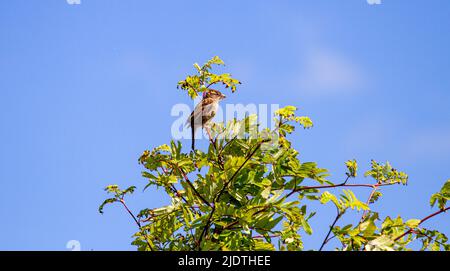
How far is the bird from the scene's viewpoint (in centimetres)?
646

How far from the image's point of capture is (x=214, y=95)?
6719mm

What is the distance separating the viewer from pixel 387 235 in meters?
5.07

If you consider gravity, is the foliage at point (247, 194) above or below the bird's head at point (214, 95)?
below

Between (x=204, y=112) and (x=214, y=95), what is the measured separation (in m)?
0.37

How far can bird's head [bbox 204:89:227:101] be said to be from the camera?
21.5 feet

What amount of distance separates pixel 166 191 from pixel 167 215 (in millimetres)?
352

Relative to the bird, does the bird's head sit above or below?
above

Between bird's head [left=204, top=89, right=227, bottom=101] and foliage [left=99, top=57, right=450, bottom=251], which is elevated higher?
bird's head [left=204, top=89, right=227, bottom=101]

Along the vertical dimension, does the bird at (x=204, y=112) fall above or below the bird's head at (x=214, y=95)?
below

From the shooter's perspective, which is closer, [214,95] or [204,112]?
[204,112]

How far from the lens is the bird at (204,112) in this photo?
254 inches

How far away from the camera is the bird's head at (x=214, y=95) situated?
21.5 ft

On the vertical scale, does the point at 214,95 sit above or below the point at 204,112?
above
